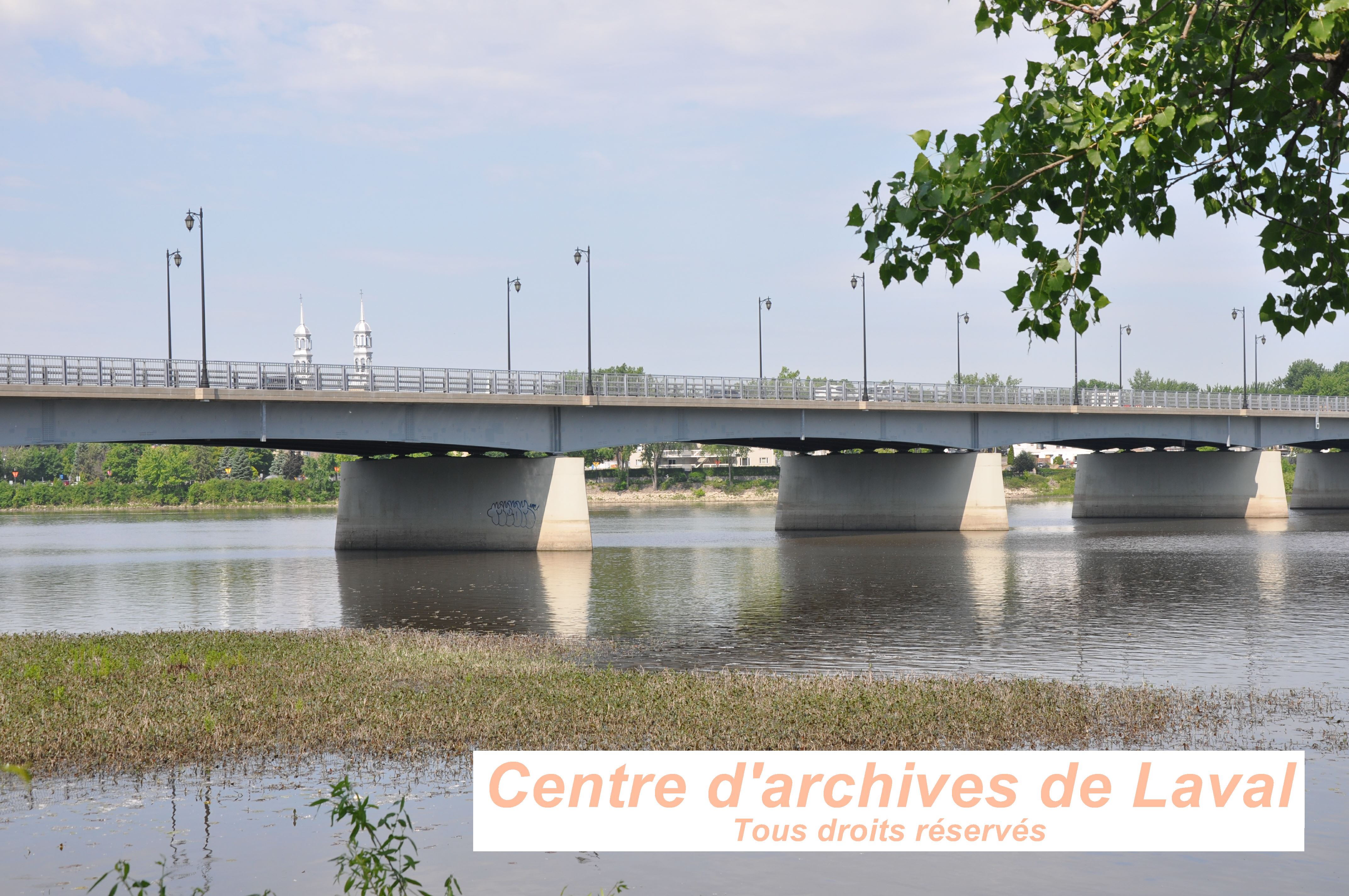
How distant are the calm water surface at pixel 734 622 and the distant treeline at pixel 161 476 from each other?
2532 inches

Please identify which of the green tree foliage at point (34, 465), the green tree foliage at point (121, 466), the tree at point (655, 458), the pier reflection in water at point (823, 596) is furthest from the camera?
the green tree foliage at point (34, 465)

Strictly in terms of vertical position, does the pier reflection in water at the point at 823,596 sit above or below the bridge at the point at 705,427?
below

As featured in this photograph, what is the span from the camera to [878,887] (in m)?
11.2

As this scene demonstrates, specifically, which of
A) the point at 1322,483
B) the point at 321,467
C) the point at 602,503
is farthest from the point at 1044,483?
the point at 321,467

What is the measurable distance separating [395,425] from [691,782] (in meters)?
44.5

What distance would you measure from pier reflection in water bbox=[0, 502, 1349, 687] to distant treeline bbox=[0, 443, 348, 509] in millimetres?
79181

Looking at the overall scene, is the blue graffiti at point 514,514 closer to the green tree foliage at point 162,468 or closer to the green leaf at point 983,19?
the green leaf at point 983,19

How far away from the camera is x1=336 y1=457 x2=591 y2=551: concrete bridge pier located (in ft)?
189

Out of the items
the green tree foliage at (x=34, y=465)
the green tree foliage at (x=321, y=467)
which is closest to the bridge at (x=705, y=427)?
the green tree foliage at (x=321, y=467)

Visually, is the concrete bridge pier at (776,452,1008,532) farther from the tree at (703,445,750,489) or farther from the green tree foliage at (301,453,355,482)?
the green tree foliage at (301,453,355,482)

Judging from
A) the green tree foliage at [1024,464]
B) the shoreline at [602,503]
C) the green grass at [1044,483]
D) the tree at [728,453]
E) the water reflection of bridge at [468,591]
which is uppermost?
the tree at [728,453]

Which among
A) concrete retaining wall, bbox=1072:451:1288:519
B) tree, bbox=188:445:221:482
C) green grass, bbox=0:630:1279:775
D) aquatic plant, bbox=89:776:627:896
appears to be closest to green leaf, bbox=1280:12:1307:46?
aquatic plant, bbox=89:776:627:896

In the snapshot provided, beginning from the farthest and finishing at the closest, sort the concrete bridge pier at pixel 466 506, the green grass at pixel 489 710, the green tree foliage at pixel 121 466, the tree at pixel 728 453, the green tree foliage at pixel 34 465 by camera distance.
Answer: the green tree foliage at pixel 34 465
the tree at pixel 728 453
the green tree foliage at pixel 121 466
the concrete bridge pier at pixel 466 506
the green grass at pixel 489 710

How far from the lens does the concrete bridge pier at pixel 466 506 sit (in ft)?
189
